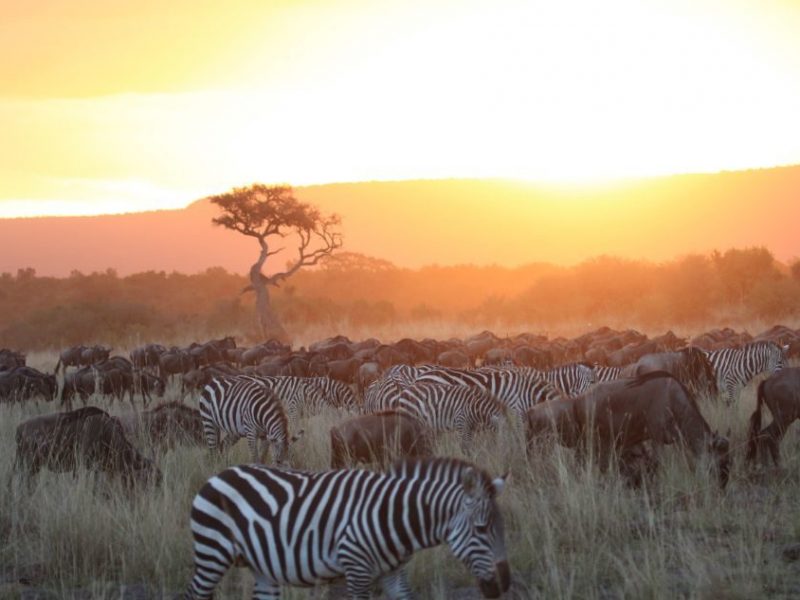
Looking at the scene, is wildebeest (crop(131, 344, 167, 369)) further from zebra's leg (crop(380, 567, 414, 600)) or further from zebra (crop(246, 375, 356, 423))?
zebra's leg (crop(380, 567, 414, 600))

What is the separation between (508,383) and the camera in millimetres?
12422

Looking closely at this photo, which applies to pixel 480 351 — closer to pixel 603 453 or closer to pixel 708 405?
pixel 708 405

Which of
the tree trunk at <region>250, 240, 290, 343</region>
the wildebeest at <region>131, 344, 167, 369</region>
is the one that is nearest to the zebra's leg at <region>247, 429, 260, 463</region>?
the wildebeest at <region>131, 344, 167, 369</region>

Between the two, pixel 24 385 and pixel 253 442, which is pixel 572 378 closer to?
pixel 253 442

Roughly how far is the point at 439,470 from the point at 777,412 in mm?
5535

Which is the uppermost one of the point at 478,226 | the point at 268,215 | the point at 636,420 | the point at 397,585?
the point at 478,226

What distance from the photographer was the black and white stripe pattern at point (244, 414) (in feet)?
36.1

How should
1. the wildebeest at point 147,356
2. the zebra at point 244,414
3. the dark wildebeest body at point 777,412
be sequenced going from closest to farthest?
the dark wildebeest body at point 777,412
the zebra at point 244,414
the wildebeest at point 147,356

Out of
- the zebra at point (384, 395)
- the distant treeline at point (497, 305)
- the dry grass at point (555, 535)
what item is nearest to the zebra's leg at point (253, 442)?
the dry grass at point (555, 535)

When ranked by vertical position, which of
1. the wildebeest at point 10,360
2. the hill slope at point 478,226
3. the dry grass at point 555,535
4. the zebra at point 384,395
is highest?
the hill slope at point 478,226

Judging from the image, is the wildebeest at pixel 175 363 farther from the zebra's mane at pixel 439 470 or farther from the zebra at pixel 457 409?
the zebra's mane at pixel 439 470

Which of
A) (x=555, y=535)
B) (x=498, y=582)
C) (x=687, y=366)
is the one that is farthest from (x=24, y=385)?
(x=498, y=582)

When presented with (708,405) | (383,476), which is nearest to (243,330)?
(708,405)

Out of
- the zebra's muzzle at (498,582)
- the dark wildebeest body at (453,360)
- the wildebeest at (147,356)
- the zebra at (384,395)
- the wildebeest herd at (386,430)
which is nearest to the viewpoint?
the zebra's muzzle at (498,582)
